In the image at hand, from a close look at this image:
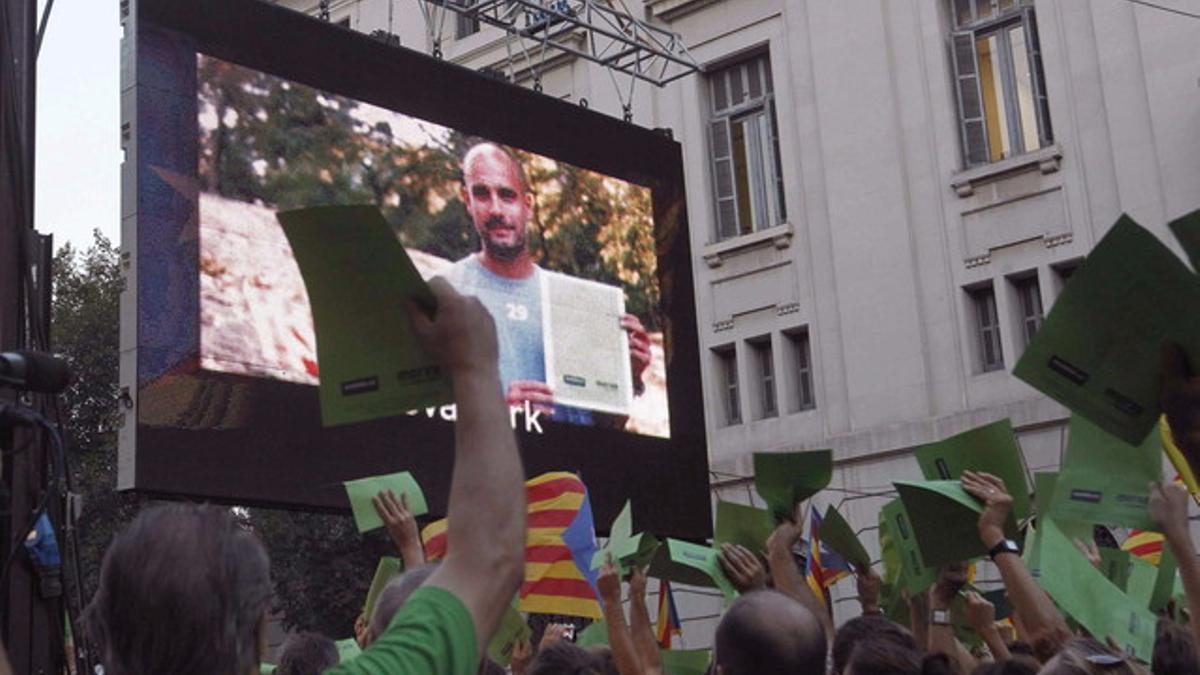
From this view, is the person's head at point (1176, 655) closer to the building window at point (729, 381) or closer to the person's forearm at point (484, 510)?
the person's forearm at point (484, 510)

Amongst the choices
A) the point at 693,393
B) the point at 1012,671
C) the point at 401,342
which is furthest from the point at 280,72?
the point at 401,342

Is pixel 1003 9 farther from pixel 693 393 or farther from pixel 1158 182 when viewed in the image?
pixel 693 393

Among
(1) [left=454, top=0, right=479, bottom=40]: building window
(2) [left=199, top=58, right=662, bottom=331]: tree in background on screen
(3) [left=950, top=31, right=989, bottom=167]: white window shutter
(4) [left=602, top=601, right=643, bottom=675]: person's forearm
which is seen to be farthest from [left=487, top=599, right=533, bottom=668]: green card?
(1) [left=454, top=0, right=479, bottom=40]: building window

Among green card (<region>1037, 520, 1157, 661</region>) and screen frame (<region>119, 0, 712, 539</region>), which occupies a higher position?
screen frame (<region>119, 0, 712, 539</region>)

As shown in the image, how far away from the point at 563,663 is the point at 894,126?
572 inches

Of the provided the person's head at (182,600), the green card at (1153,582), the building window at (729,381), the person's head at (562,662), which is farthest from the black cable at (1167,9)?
the person's head at (182,600)

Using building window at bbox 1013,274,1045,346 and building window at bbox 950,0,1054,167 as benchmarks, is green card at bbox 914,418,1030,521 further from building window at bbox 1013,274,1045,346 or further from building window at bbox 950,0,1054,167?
building window at bbox 950,0,1054,167

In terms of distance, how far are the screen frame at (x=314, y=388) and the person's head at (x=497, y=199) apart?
0.21 metres

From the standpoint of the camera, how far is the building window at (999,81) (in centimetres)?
1728

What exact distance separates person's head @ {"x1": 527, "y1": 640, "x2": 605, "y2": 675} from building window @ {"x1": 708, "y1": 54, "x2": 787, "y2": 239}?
1493cm

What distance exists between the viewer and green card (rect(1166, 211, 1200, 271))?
325 cm

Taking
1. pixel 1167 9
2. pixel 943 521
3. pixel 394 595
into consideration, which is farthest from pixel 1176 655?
pixel 1167 9

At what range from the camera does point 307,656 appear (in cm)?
436

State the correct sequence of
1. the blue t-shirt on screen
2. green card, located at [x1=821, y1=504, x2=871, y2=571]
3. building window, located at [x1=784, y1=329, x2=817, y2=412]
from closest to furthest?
1. green card, located at [x1=821, y1=504, x2=871, y2=571]
2. the blue t-shirt on screen
3. building window, located at [x1=784, y1=329, x2=817, y2=412]
